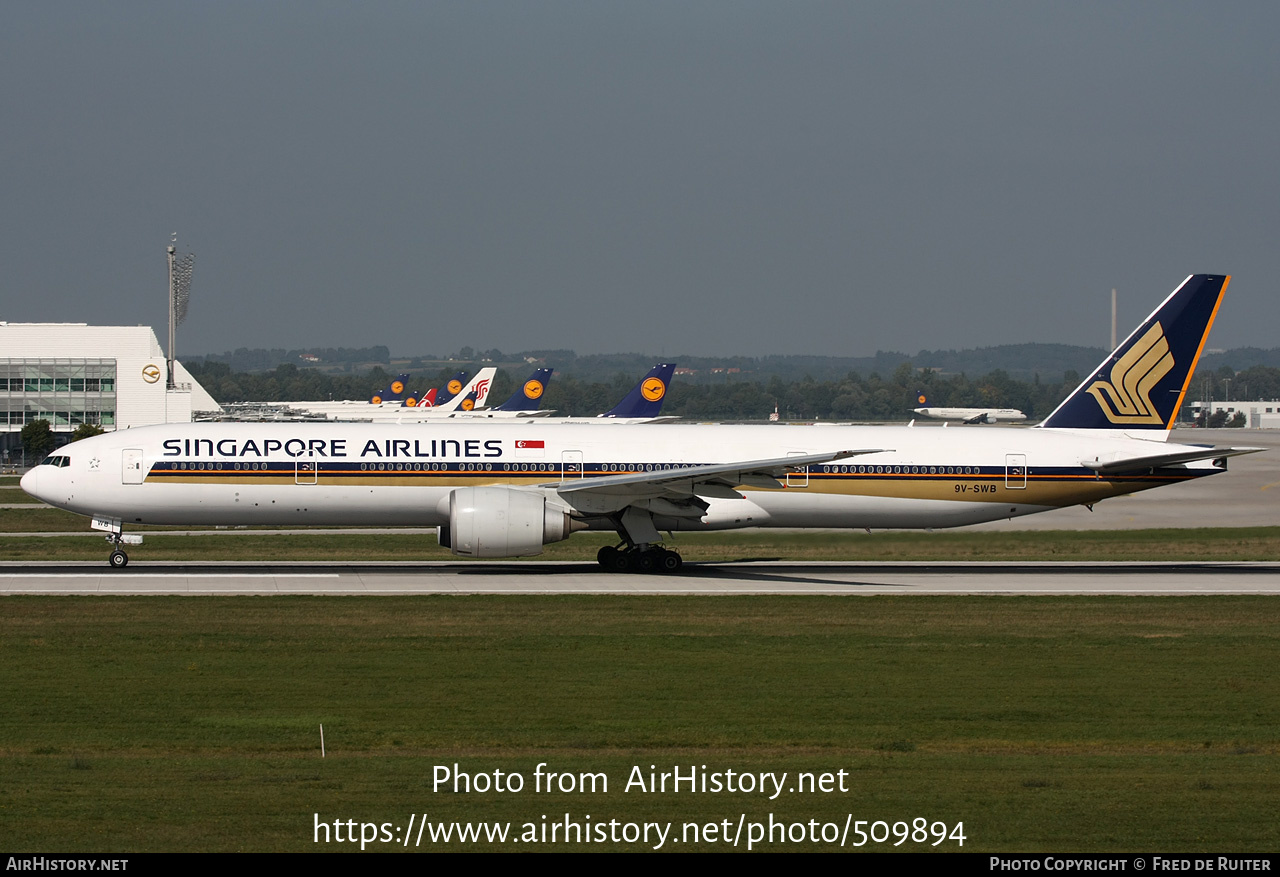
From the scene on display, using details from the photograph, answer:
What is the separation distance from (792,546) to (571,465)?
24.5ft

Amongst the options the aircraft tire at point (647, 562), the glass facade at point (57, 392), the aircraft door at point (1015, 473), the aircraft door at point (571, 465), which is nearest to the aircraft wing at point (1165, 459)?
the aircraft door at point (1015, 473)

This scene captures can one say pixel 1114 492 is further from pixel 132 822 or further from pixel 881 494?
pixel 132 822

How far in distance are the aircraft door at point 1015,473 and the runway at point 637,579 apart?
234 cm

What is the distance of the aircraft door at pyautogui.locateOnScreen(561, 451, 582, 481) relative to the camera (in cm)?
3331

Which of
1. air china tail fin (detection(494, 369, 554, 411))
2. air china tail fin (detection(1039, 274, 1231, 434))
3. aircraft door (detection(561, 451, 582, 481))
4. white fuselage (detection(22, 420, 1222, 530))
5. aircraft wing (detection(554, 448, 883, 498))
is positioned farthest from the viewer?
air china tail fin (detection(494, 369, 554, 411))

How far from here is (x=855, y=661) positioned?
20.5 meters

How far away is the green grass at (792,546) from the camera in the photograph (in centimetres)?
3796

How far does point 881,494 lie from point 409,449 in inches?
493

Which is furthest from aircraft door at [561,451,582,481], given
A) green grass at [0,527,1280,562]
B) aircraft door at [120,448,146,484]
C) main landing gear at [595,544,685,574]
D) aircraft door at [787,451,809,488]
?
aircraft door at [120,448,146,484]

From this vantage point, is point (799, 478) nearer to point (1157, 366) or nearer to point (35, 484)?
point (1157, 366)

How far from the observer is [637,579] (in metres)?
31.8

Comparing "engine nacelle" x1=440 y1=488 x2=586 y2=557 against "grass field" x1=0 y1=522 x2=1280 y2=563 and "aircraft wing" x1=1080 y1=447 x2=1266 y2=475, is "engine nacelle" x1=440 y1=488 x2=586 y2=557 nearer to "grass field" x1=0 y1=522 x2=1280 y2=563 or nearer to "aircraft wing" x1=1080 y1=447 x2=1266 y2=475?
"grass field" x1=0 y1=522 x2=1280 y2=563

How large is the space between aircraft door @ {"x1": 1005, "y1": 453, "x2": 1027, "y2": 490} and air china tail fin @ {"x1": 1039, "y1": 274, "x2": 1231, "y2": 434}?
1870 mm

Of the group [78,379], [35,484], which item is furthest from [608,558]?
[78,379]
